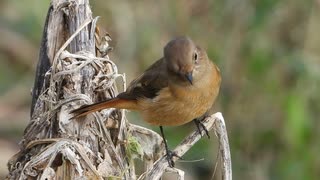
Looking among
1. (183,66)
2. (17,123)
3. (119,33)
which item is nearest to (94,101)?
(183,66)

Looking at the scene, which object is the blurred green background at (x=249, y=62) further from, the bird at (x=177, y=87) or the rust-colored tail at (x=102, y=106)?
the rust-colored tail at (x=102, y=106)

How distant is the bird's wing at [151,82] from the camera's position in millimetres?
5102

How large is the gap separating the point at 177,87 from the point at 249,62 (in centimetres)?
176

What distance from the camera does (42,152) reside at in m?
4.26

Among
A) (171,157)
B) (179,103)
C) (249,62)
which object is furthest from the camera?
(249,62)

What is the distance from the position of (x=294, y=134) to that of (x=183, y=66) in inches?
77.1

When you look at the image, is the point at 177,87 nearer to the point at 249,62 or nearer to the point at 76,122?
the point at 76,122

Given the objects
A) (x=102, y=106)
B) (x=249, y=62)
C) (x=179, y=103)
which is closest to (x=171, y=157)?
(x=102, y=106)

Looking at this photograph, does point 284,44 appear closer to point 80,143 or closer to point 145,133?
point 145,133

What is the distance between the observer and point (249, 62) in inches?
268

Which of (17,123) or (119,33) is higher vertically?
(119,33)

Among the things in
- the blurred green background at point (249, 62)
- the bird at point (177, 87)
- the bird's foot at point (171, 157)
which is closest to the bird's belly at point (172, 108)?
the bird at point (177, 87)

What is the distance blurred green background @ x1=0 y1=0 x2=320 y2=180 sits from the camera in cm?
667

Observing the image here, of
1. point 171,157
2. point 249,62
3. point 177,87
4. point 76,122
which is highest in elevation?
point 249,62
